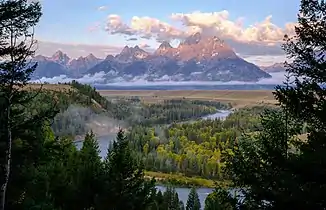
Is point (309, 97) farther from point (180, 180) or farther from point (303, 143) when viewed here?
point (180, 180)

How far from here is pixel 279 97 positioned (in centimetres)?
1158

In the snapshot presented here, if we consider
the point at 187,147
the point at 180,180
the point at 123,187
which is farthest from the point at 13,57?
the point at 187,147

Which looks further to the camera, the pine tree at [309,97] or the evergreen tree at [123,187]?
the evergreen tree at [123,187]

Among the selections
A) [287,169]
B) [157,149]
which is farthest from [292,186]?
[157,149]

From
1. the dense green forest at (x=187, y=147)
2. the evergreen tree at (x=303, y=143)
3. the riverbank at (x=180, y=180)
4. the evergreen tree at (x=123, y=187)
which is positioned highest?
the evergreen tree at (x=303, y=143)

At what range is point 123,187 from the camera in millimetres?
17406

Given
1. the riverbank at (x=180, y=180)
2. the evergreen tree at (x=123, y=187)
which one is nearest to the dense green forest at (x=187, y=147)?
the riverbank at (x=180, y=180)

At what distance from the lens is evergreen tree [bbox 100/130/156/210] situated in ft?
56.5

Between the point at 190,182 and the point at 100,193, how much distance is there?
89.9 metres

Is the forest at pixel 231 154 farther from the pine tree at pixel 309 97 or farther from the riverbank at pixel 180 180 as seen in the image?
the riverbank at pixel 180 180

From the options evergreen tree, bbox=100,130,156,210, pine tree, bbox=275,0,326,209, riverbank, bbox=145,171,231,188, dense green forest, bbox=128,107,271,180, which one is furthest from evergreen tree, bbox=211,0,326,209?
riverbank, bbox=145,171,231,188

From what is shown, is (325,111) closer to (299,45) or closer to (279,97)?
(279,97)

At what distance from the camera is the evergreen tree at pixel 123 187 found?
17.2 meters

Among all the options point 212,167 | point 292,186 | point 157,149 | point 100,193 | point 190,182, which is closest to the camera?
point 292,186
